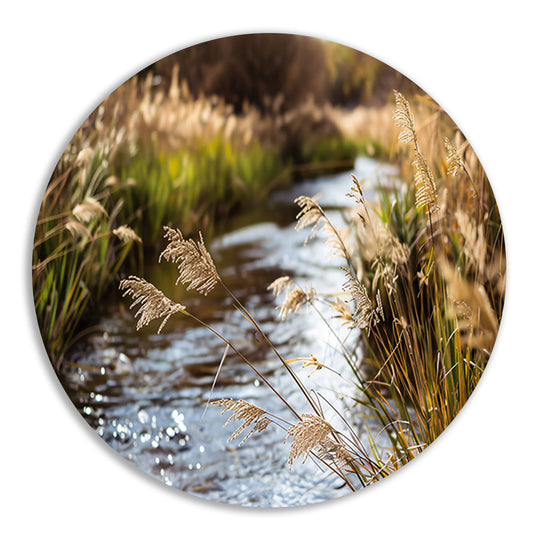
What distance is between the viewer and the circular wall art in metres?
1.30

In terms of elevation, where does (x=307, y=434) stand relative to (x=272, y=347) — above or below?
below

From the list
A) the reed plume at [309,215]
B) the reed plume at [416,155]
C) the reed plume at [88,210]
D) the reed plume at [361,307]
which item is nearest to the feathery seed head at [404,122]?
the reed plume at [416,155]

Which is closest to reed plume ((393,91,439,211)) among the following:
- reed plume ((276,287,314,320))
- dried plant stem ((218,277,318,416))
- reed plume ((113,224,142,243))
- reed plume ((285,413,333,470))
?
reed plume ((276,287,314,320))

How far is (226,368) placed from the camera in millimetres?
1319

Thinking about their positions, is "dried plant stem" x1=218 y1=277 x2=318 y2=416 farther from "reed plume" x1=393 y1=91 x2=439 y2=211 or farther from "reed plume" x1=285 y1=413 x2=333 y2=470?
"reed plume" x1=393 y1=91 x2=439 y2=211

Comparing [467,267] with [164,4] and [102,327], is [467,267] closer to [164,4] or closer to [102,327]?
[102,327]

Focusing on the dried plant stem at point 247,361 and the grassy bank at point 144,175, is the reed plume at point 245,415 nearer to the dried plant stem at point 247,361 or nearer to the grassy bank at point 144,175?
the dried plant stem at point 247,361

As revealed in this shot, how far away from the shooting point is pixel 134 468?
1.35 m

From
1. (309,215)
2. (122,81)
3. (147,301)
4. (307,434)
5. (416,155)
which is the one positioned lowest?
(307,434)

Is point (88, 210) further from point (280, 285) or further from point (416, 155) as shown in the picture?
point (416, 155)

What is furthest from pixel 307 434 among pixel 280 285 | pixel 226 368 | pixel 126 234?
pixel 126 234

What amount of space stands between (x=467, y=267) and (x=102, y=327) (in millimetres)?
1018

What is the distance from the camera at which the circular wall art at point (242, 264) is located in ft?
4.27

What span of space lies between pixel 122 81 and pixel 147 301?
596 mm
